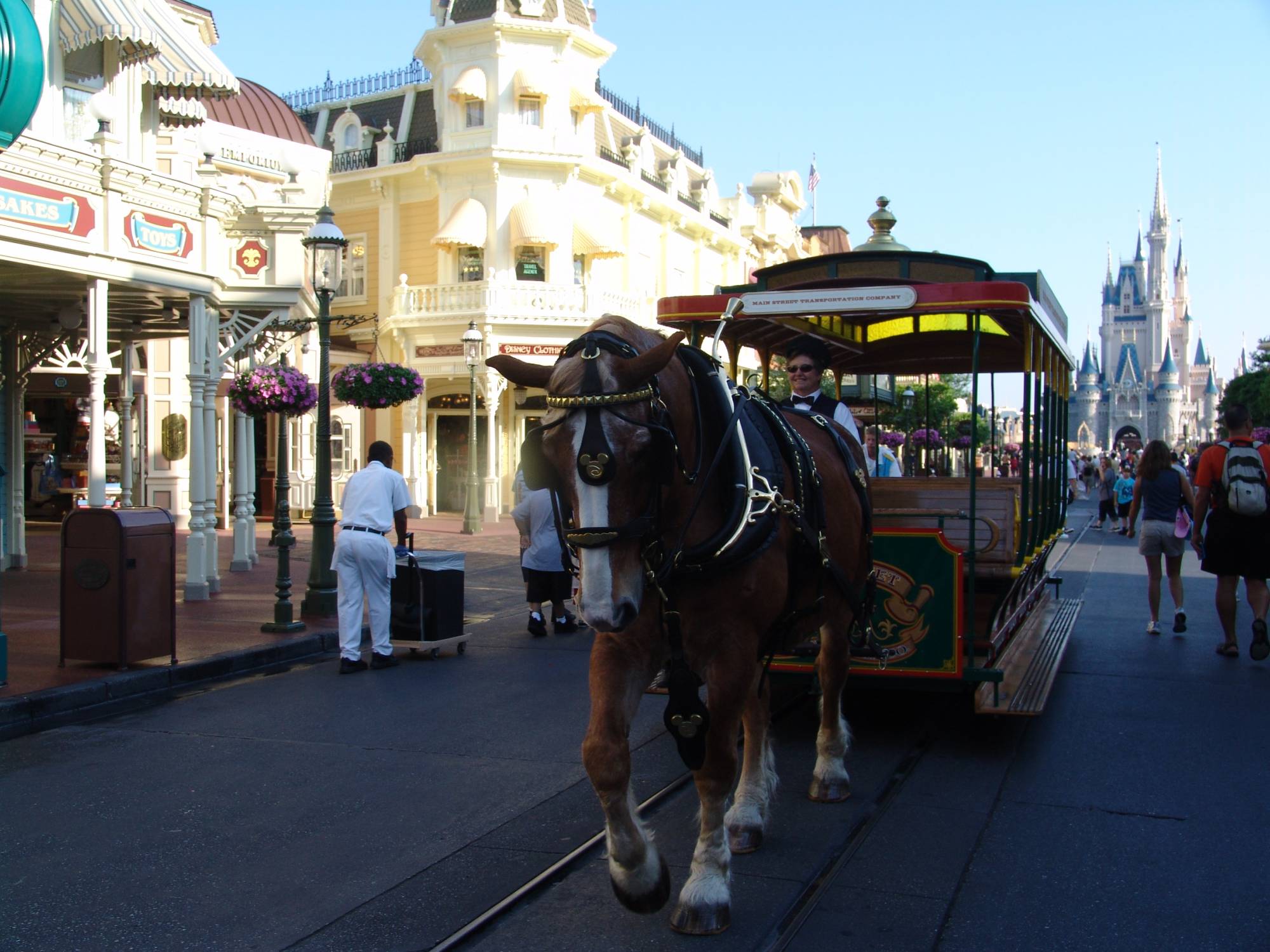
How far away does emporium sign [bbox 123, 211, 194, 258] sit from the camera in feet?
38.6

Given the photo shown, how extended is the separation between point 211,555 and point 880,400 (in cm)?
808

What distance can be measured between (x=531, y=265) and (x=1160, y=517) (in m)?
20.9

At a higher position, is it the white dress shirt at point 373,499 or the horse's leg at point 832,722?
the white dress shirt at point 373,499

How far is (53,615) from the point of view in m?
11.6

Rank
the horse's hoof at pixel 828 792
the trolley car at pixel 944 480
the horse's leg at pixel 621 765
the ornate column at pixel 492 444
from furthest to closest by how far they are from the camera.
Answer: the ornate column at pixel 492 444 < the trolley car at pixel 944 480 < the horse's hoof at pixel 828 792 < the horse's leg at pixel 621 765

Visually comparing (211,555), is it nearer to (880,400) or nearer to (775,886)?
(880,400)

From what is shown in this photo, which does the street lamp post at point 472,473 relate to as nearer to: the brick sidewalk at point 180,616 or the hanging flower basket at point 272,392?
the brick sidewalk at point 180,616

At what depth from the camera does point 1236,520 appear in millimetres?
9562

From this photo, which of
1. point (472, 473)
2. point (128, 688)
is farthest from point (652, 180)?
point (128, 688)

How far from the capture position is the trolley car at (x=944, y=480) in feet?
20.7

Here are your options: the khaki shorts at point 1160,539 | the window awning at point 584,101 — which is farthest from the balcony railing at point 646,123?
the khaki shorts at point 1160,539

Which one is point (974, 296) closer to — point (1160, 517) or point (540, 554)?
point (540, 554)

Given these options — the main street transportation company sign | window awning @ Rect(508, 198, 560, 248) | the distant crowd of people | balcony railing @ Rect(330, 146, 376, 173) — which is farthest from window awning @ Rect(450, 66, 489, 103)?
the main street transportation company sign

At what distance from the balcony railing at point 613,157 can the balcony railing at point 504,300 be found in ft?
14.8
